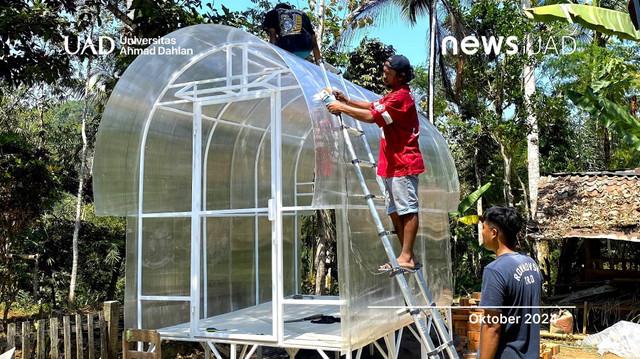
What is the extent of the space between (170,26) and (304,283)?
9161mm

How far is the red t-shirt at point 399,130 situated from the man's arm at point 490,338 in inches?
73.5

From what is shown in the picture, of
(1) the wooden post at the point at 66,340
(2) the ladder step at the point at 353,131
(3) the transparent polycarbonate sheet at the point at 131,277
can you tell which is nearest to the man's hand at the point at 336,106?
(2) the ladder step at the point at 353,131

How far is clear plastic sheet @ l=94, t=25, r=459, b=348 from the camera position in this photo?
5.47 m

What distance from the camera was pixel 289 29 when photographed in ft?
22.7

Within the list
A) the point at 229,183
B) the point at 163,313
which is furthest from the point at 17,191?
the point at 163,313

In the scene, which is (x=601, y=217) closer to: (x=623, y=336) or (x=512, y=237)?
(x=623, y=336)

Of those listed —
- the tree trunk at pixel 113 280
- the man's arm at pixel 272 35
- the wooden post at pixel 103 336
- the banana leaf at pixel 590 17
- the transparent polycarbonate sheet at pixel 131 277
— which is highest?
the man's arm at pixel 272 35

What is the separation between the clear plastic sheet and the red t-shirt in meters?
0.61

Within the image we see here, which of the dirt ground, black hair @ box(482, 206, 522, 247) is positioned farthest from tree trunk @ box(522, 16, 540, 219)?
black hair @ box(482, 206, 522, 247)

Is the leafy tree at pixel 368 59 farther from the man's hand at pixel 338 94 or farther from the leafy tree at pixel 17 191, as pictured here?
the man's hand at pixel 338 94

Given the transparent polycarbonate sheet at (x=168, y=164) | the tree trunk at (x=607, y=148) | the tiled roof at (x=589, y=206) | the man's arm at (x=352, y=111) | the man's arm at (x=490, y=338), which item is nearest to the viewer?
the man's arm at (x=490, y=338)

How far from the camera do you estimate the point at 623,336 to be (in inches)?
405

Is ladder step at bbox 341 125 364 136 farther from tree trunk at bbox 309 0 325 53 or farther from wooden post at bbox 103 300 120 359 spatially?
tree trunk at bbox 309 0 325 53

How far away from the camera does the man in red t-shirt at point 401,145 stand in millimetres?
4762
